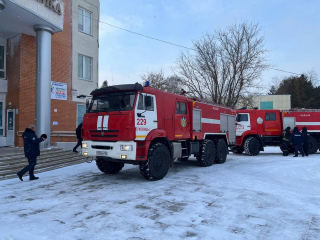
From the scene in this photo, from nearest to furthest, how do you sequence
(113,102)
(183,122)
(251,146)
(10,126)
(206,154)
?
1. (113,102)
2. (183,122)
3. (206,154)
4. (10,126)
5. (251,146)

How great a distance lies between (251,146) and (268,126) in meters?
1.82

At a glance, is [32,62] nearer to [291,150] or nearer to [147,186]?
[147,186]

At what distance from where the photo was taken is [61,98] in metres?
15.5

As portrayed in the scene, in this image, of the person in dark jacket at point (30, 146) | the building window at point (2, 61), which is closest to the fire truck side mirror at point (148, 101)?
the person in dark jacket at point (30, 146)

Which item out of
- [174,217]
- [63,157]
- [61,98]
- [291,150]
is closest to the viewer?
[174,217]

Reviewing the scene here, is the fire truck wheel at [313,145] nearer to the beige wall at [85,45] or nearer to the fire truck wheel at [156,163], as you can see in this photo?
the fire truck wheel at [156,163]

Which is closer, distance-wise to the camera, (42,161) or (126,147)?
(126,147)

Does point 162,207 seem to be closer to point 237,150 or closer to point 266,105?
point 237,150

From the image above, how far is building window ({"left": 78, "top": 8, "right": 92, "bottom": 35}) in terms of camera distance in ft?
56.7

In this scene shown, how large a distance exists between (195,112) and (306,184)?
4.38 m

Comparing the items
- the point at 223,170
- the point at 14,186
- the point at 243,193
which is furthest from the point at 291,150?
the point at 14,186

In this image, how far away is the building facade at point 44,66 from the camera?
1269cm

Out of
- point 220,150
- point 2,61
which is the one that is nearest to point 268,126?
point 220,150

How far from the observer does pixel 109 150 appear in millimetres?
7422
